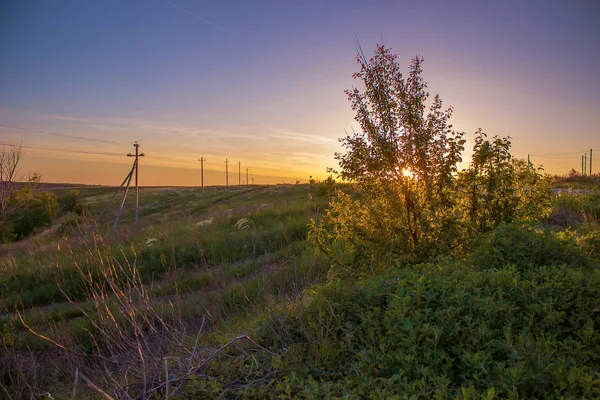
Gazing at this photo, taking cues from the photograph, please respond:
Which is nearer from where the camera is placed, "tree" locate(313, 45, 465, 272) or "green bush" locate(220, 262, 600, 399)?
"green bush" locate(220, 262, 600, 399)

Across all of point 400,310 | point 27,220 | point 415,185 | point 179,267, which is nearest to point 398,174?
point 415,185

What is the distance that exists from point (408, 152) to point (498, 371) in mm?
3700

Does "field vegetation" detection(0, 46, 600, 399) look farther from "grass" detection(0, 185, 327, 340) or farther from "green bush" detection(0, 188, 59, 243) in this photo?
"green bush" detection(0, 188, 59, 243)

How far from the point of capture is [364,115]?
5902 millimetres

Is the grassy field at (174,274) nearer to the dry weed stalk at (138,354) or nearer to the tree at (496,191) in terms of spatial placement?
the dry weed stalk at (138,354)

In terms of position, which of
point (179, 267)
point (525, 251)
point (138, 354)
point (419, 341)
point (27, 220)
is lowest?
point (27, 220)

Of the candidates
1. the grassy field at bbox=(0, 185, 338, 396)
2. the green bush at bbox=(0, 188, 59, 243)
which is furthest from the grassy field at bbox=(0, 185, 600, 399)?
the green bush at bbox=(0, 188, 59, 243)

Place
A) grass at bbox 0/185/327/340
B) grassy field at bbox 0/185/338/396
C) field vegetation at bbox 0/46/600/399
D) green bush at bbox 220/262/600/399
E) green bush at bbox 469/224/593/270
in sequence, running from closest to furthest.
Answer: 1. green bush at bbox 220/262/600/399
2. field vegetation at bbox 0/46/600/399
3. green bush at bbox 469/224/593/270
4. grassy field at bbox 0/185/338/396
5. grass at bbox 0/185/327/340

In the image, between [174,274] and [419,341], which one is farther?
[174,274]

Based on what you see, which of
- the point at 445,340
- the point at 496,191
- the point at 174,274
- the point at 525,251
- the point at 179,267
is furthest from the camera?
the point at 179,267

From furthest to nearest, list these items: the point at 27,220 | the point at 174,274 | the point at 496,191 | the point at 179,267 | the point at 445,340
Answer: the point at 27,220 → the point at 179,267 → the point at 174,274 → the point at 496,191 → the point at 445,340

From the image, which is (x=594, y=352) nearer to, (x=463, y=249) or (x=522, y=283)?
(x=522, y=283)

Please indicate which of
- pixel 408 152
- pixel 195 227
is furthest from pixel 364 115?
pixel 195 227

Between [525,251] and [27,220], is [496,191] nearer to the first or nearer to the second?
[525,251]
